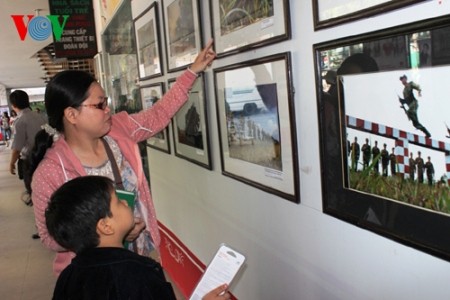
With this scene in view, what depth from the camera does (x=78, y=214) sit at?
119cm

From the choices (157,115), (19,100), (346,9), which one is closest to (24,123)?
(19,100)

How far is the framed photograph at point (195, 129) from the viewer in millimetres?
2340

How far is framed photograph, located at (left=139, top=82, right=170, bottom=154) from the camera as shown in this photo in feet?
10.2

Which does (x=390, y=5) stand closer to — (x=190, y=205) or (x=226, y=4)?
(x=226, y=4)

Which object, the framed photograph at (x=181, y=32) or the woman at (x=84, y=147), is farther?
the framed photograph at (x=181, y=32)

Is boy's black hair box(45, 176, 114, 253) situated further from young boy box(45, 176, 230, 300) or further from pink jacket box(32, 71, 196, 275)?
pink jacket box(32, 71, 196, 275)

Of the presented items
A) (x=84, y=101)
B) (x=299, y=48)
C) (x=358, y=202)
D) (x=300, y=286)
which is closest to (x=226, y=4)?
(x=299, y=48)

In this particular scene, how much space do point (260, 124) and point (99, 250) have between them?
0.86 meters

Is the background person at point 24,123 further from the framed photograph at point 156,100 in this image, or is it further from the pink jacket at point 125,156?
the pink jacket at point 125,156

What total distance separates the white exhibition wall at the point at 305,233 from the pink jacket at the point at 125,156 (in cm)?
26

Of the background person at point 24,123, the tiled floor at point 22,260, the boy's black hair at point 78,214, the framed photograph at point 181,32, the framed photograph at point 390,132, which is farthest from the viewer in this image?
the background person at point 24,123

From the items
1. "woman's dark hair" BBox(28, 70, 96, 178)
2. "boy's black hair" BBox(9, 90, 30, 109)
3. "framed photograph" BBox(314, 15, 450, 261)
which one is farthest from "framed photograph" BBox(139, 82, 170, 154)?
"boy's black hair" BBox(9, 90, 30, 109)

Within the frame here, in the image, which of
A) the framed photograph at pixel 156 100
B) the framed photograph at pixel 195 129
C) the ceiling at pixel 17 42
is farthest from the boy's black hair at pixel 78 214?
the ceiling at pixel 17 42

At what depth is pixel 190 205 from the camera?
9.34 ft
